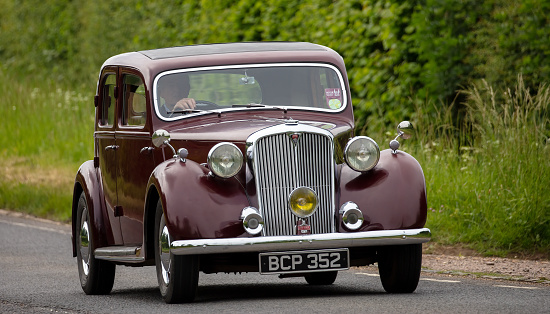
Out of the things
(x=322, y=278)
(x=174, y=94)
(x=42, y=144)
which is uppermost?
(x=174, y=94)

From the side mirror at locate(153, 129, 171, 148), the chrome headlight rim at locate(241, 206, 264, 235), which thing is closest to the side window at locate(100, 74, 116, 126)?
the side mirror at locate(153, 129, 171, 148)

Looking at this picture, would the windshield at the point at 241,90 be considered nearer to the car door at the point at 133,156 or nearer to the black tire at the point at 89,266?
the car door at the point at 133,156

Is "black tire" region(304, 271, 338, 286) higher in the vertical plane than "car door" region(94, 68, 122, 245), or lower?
lower

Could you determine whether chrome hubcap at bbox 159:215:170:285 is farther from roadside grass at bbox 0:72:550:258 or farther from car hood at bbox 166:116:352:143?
roadside grass at bbox 0:72:550:258

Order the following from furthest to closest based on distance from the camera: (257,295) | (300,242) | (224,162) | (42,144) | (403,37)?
(42,144) → (403,37) → (257,295) → (224,162) → (300,242)

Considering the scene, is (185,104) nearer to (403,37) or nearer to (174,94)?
(174,94)

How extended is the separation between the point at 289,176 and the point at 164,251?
1.03 meters

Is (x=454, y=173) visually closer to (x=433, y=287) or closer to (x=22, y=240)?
(x=433, y=287)

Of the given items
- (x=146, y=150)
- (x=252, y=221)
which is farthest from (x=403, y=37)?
(x=252, y=221)

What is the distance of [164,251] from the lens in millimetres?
8477

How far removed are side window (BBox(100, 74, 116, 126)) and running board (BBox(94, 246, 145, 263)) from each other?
1.24 meters

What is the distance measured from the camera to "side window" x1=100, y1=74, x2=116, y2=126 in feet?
34.9

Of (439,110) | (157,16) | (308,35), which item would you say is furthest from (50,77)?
(439,110)

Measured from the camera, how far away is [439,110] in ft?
48.0
